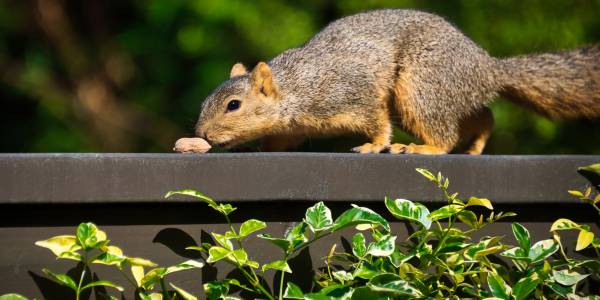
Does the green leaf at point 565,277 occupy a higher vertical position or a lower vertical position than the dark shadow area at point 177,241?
lower

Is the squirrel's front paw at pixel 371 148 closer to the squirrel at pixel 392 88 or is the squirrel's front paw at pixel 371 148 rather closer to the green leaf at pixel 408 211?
the squirrel at pixel 392 88

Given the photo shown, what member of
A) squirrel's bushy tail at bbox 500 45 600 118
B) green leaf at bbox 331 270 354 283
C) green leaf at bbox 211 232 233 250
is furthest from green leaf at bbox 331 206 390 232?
squirrel's bushy tail at bbox 500 45 600 118

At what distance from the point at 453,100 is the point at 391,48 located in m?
0.33

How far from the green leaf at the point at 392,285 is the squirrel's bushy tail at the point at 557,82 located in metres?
1.66

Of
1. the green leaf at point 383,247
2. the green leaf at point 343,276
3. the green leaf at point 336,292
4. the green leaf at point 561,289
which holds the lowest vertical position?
the green leaf at point 561,289

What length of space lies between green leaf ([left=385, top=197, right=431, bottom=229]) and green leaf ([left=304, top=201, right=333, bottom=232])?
135 mm

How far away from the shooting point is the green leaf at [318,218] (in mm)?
1818

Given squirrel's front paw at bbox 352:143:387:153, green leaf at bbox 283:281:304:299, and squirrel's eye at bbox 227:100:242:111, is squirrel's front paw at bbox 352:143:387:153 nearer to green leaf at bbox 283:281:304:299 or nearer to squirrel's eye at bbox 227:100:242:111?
squirrel's eye at bbox 227:100:242:111

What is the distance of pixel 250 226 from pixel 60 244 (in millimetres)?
385

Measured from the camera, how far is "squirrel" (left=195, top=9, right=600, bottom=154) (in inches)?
129

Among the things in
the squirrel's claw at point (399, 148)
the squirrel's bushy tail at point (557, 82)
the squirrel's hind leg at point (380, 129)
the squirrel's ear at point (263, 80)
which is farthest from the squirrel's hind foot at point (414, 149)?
the squirrel's ear at point (263, 80)

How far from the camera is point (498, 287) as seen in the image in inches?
73.4

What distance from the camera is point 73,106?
5.98 m

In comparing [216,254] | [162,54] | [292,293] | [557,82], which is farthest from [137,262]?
[162,54]
